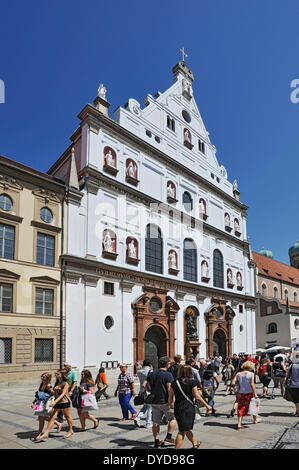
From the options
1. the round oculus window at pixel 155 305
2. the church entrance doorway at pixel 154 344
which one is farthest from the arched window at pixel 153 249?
the church entrance doorway at pixel 154 344

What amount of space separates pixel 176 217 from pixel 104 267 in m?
9.58

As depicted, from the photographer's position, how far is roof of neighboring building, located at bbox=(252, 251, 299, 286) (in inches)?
2376

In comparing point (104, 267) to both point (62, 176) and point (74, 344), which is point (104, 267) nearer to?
point (74, 344)

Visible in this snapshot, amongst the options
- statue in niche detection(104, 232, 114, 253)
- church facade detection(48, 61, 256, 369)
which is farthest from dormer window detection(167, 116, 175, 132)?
statue in niche detection(104, 232, 114, 253)

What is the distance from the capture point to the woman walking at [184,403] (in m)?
7.43

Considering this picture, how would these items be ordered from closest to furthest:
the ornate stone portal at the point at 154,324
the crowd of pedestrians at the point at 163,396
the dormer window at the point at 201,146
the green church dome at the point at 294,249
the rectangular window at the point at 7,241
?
the crowd of pedestrians at the point at 163,396, the rectangular window at the point at 7,241, the ornate stone portal at the point at 154,324, the dormer window at the point at 201,146, the green church dome at the point at 294,249

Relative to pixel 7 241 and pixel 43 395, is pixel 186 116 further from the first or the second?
pixel 43 395

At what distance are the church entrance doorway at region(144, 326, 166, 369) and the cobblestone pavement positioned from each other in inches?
620

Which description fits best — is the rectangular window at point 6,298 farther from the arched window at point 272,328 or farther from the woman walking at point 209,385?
the arched window at point 272,328

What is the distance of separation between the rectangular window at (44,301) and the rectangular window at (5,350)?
2.29 m

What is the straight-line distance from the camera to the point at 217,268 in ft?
127

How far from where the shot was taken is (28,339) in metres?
21.8

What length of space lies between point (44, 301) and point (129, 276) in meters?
6.96

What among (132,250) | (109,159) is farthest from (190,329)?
(109,159)
